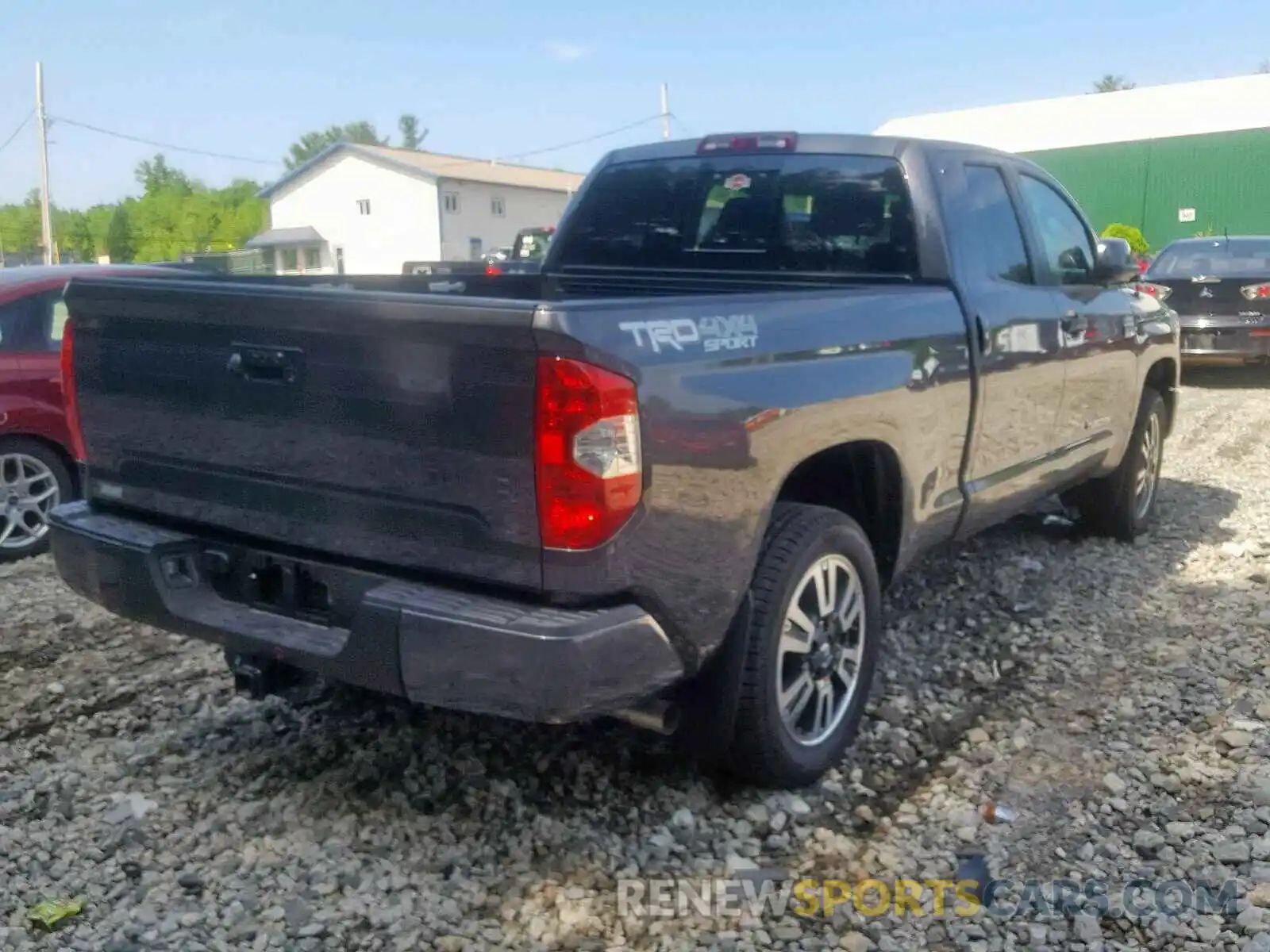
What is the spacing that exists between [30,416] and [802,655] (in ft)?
14.8

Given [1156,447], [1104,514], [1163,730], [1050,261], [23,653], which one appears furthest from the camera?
[1156,447]

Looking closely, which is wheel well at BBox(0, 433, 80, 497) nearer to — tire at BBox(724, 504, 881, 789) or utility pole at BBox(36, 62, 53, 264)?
tire at BBox(724, 504, 881, 789)

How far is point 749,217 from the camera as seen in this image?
185 inches

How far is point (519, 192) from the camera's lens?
51.5 meters

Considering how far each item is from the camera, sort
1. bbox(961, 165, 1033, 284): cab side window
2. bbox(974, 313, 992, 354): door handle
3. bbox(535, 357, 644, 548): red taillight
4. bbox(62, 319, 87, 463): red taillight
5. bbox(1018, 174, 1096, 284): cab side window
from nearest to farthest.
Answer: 1. bbox(535, 357, 644, 548): red taillight
2. bbox(62, 319, 87, 463): red taillight
3. bbox(974, 313, 992, 354): door handle
4. bbox(961, 165, 1033, 284): cab side window
5. bbox(1018, 174, 1096, 284): cab side window

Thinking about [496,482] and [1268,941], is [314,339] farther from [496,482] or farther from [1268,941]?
[1268,941]

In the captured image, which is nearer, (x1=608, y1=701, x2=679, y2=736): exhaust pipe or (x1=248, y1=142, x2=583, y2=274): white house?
(x1=608, y1=701, x2=679, y2=736): exhaust pipe

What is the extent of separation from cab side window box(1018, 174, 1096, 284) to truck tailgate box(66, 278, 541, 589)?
10.5 feet

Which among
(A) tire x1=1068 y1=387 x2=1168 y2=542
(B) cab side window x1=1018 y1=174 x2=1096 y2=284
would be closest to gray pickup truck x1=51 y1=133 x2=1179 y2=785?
(B) cab side window x1=1018 y1=174 x2=1096 y2=284

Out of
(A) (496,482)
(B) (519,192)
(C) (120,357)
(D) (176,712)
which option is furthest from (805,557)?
(B) (519,192)

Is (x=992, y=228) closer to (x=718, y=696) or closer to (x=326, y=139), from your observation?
(x=718, y=696)

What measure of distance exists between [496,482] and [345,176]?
5226cm

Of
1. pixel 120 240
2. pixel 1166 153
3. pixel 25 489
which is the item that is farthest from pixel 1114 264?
pixel 120 240

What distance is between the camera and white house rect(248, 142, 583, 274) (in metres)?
48.8
